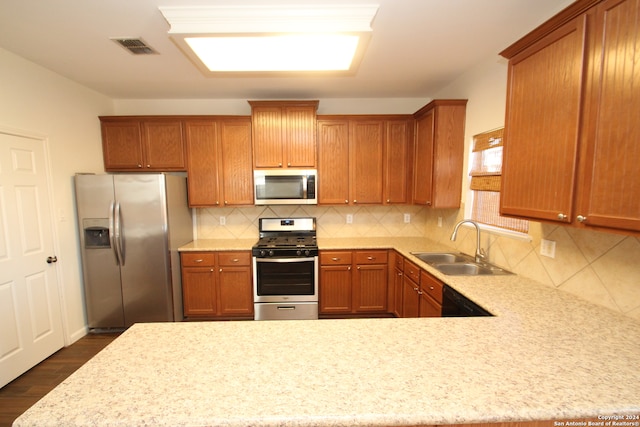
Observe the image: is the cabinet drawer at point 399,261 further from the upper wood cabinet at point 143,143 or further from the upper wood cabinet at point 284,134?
the upper wood cabinet at point 143,143

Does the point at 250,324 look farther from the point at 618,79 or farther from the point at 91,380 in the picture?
the point at 618,79

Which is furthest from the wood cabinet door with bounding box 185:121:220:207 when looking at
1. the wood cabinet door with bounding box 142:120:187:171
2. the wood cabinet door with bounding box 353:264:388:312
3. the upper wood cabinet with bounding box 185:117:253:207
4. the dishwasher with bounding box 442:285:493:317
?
the dishwasher with bounding box 442:285:493:317

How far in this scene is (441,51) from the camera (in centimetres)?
211

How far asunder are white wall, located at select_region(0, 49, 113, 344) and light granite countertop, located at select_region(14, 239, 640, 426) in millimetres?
2216

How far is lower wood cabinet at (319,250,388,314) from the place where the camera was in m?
2.89

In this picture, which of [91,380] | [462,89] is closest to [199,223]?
[91,380]

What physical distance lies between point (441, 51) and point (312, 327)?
93.9 inches

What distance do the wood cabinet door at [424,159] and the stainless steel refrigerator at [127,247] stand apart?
2.77 meters

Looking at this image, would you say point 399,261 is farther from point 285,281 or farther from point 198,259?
point 198,259

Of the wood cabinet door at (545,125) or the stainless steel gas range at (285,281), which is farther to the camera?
the stainless steel gas range at (285,281)

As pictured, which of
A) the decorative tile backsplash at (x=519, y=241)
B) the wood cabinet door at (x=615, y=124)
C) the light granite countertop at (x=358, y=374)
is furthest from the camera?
the decorative tile backsplash at (x=519, y=241)

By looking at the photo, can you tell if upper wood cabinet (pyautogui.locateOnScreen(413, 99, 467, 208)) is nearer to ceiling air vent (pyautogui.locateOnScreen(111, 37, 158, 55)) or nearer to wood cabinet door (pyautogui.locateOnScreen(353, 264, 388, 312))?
wood cabinet door (pyautogui.locateOnScreen(353, 264, 388, 312))

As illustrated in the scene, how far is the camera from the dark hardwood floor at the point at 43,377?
5.88ft

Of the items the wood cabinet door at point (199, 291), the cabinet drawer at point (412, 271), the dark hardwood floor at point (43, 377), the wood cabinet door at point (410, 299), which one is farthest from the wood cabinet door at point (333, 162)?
the dark hardwood floor at point (43, 377)
